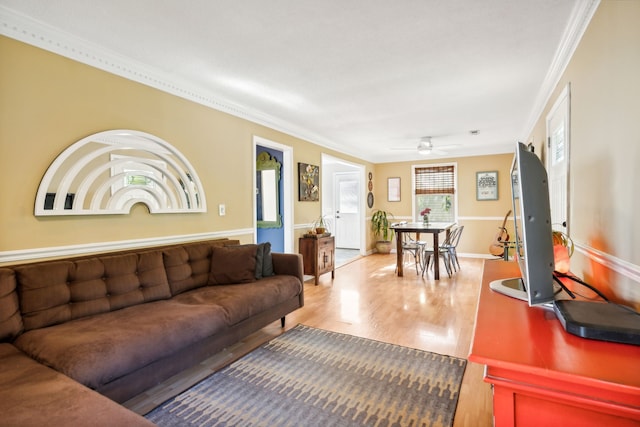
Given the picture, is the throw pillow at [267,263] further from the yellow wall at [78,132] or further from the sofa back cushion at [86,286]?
the sofa back cushion at [86,286]

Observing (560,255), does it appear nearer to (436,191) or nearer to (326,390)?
(326,390)

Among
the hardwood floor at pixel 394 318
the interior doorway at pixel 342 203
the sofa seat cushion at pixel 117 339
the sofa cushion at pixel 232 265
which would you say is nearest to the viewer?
the sofa seat cushion at pixel 117 339

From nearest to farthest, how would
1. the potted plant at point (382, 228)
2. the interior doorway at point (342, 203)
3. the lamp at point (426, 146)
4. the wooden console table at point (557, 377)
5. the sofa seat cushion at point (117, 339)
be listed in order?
the wooden console table at point (557, 377), the sofa seat cushion at point (117, 339), the lamp at point (426, 146), the potted plant at point (382, 228), the interior doorway at point (342, 203)

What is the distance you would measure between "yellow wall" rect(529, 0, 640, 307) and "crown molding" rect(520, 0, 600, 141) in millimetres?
85

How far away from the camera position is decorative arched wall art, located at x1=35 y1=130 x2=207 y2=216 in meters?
2.31

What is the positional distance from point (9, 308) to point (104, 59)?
1.92 m

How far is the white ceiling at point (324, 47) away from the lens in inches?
Result: 80.0

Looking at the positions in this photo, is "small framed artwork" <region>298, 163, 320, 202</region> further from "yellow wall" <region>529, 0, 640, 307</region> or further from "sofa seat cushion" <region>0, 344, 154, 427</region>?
"sofa seat cushion" <region>0, 344, 154, 427</region>

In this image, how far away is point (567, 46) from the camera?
2.38m

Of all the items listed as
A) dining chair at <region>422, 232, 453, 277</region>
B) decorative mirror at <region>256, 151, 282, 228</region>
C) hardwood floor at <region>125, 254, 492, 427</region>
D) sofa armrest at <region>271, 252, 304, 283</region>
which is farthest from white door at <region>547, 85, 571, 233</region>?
decorative mirror at <region>256, 151, 282, 228</region>

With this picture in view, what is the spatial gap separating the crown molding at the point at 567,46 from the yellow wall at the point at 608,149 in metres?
0.09

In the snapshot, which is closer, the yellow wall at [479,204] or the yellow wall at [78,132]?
the yellow wall at [78,132]

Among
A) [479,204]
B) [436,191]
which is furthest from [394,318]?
[436,191]

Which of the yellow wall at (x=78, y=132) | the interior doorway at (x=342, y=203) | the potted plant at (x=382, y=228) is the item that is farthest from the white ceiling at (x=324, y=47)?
the interior doorway at (x=342, y=203)
